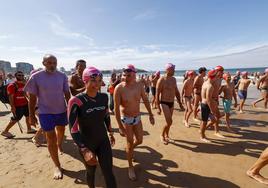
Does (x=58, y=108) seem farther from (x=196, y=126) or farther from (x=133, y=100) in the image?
(x=196, y=126)

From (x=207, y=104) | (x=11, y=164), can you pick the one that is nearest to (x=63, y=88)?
(x=11, y=164)

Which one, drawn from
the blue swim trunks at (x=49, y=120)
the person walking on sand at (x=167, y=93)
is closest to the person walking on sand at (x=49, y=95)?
the blue swim trunks at (x=49, y=120)

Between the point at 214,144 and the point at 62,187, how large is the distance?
161 inches

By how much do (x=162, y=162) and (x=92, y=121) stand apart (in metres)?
2.52

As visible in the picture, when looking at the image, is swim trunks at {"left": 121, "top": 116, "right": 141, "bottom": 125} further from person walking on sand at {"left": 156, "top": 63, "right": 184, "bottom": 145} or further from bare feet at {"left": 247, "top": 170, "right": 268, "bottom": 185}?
bare feet at {"left": 247, "top": 170, "right": 268, "bottom": 185}

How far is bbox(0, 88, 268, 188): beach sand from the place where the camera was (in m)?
3.69

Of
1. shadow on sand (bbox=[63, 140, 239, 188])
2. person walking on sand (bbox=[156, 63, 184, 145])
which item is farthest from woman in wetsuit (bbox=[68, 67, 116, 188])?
person walking on sand (bbox=[156, 63, 184, 145])

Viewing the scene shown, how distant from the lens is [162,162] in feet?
14.7

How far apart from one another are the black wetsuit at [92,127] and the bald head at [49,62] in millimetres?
1391

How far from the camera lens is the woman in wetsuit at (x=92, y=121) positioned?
2.49 m

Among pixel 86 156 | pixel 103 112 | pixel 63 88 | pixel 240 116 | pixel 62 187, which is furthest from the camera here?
pixel 240 116

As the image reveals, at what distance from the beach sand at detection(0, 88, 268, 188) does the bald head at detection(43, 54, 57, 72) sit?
2.15 m

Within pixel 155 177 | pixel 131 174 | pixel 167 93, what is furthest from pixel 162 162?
pixel 167 93

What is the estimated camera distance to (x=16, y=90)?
598cm
